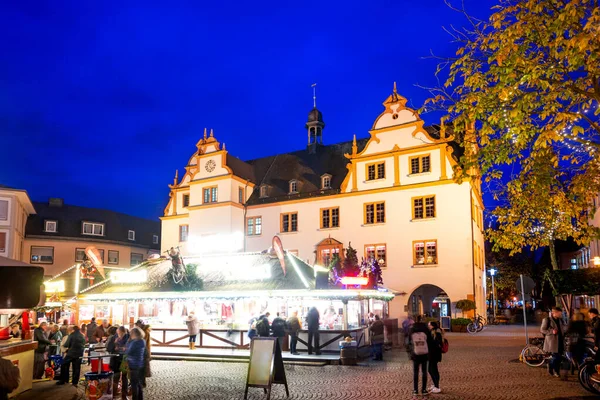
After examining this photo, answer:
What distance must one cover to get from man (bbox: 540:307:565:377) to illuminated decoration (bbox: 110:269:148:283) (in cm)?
2036

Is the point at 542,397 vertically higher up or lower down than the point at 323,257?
lower down

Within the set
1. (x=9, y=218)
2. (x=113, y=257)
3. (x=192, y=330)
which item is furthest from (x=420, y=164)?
(x=113, y=257)

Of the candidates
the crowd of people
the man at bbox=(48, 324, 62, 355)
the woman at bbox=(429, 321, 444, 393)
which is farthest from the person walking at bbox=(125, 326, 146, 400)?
the man at bbox=(48, 324, 62, 355)

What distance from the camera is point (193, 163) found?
49219 mm

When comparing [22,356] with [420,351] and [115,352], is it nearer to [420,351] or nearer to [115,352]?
[115,352]

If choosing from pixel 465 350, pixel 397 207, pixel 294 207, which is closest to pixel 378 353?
pixel 465 350

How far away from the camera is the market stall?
24.7 meters

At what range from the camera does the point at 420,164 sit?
1489 inches

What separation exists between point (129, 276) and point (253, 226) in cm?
1653

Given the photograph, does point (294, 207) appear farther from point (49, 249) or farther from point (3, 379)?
point (3, 379)

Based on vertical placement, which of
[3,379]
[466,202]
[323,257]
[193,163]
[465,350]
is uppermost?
[193,163]

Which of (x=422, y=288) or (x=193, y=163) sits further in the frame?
(x=193, y=163)

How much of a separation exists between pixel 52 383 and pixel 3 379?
11.1 meters

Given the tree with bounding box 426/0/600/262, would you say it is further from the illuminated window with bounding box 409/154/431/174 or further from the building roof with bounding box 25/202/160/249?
the building roof with bounding box 25/202/160/249
